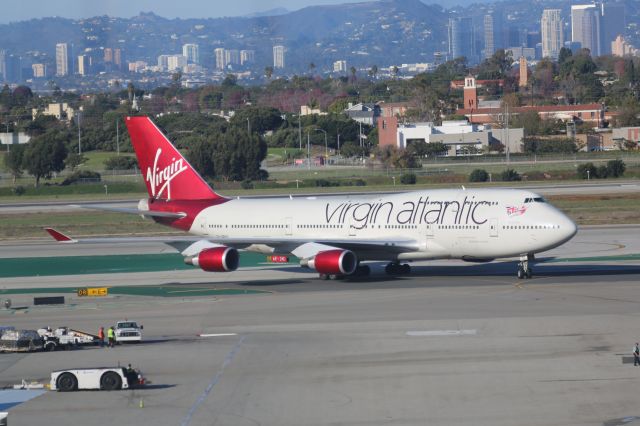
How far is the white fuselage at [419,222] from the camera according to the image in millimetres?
43562

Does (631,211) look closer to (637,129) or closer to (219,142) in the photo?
(219,142)

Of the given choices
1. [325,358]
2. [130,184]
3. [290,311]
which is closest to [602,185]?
[130,184]

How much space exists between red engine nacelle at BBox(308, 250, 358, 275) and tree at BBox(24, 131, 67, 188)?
83337 mm

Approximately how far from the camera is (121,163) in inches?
5374

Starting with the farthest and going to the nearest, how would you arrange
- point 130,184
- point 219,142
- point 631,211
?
point 219,142, point 130,184, point 631,211

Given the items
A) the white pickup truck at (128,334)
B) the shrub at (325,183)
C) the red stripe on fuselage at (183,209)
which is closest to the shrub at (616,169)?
the shrub at (325,183)

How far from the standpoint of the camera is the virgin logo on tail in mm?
52250

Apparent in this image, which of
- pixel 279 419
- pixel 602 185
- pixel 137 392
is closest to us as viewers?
pixel 279 419

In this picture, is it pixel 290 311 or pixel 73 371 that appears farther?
pixel 290 311

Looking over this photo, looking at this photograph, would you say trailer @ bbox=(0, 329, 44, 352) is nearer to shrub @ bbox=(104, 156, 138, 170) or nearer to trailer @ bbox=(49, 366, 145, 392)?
trailer @ bbox=(49, 366, 145, 392)

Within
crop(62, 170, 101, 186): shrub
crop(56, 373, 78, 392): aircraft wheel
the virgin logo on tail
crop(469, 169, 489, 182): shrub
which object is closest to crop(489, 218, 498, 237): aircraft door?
the virgin logo on tail

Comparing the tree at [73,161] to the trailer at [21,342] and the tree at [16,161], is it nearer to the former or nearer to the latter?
the tree at [16,161]

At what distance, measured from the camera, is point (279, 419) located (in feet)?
80.6

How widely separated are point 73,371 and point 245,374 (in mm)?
4602
